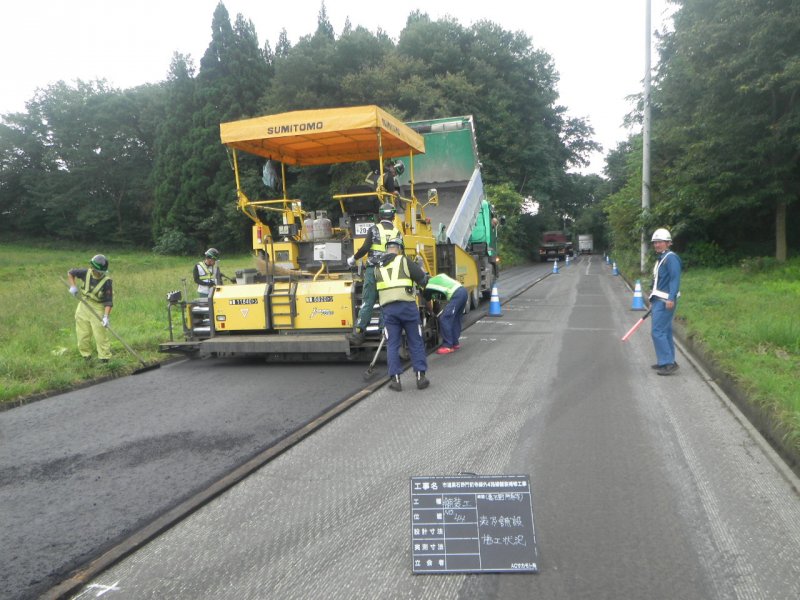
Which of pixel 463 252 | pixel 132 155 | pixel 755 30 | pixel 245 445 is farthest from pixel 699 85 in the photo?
pixel 132 155

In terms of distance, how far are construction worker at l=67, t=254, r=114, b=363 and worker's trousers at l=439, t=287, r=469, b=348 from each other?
472 cm

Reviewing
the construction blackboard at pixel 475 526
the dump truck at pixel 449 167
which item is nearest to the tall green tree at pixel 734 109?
the dump truck at pixel 449 167

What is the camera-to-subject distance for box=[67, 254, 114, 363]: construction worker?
866 centimetres

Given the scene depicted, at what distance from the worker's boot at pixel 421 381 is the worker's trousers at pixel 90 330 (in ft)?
15.2

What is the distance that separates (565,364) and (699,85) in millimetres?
13411

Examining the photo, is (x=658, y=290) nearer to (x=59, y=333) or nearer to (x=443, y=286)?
(x=443, y=286)

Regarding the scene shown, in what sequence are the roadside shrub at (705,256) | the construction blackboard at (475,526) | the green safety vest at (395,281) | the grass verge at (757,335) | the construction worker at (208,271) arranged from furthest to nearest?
the roadside shrub at (705,256), the construction worker at (208,271), the green safety vest at (395,281), the grass verge at (757,335), the construction blackboard at (475,526)

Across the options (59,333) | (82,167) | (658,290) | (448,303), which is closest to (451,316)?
(448,303)

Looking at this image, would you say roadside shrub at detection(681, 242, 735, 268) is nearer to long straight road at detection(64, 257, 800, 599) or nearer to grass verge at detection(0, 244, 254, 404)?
grass verge at detection(0, 244, 254, 404)

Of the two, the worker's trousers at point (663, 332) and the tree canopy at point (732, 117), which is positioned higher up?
the tree canopy at point (732, 117)

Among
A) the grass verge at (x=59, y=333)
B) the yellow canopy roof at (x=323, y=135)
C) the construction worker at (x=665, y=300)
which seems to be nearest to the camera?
the construction worker at (x=665, y=300)

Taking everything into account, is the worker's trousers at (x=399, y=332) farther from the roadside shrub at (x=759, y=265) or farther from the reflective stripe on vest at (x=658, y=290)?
A: the roadside shrub at (x=759, y=265)

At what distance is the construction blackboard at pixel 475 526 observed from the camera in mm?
2947

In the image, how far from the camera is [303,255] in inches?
378
